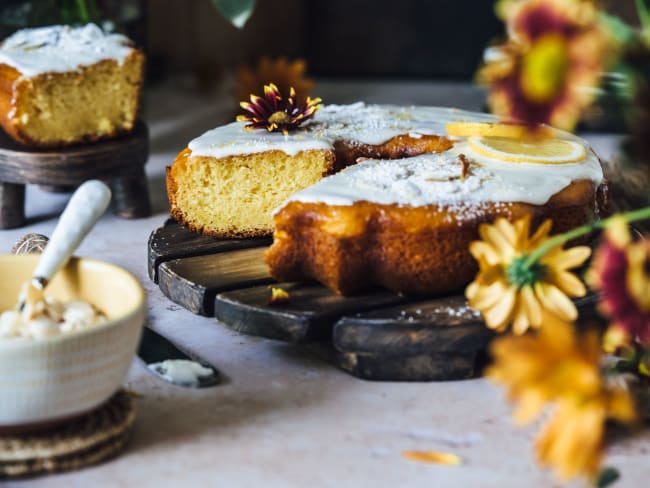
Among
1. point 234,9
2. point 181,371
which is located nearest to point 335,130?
point 234,9

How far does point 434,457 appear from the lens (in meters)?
A: 1.33

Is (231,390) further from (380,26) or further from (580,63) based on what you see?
(380,26)

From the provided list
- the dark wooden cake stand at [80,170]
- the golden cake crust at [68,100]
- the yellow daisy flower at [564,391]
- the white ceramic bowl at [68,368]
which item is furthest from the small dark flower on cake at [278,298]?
the golden cake crust at [68,100]

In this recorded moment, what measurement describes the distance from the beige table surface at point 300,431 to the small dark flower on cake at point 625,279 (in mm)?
316

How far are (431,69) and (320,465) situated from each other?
10.1 ft

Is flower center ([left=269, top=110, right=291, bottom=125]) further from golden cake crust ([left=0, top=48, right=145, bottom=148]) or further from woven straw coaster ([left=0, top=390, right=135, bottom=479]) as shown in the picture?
woven straw coaster ([left=0, top=390, right=135, bottom=479])

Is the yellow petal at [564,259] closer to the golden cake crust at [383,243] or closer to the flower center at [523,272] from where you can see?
the flower center at [523,272]

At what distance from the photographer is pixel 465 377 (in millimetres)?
1565

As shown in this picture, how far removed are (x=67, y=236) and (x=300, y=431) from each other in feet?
1.45

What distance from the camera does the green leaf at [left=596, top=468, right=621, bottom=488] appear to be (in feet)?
4.03

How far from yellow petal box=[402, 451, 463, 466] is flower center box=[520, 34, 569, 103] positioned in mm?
546

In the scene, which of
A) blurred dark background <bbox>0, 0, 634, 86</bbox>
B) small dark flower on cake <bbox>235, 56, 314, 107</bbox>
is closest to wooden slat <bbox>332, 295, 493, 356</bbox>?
small dark flower on cake <bbox>235, 56, 314, 107</bbox>

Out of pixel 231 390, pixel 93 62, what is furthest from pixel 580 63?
pixel 93 62

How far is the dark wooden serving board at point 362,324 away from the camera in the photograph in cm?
151
